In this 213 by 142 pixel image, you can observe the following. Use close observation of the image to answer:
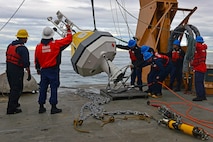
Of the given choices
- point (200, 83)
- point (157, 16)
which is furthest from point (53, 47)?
point (157, 16)

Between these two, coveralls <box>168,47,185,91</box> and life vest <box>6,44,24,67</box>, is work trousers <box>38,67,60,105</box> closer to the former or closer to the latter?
life vest <box>6,44,24,67</box>

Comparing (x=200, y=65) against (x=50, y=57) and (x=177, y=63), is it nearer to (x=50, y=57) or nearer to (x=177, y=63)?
(x=177, y=63)

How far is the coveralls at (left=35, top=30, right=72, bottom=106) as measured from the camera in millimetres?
4680

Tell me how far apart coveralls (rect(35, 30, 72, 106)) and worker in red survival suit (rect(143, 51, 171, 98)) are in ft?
7.63

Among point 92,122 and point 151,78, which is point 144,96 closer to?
point 151,78

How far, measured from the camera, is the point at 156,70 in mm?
6531

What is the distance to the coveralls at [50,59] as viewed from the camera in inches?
184

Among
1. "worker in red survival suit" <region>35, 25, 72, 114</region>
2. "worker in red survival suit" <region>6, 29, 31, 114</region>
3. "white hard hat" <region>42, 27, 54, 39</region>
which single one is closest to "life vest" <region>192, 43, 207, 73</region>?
"worker in red survival suit" <region>35, 25, 72, 114</region>

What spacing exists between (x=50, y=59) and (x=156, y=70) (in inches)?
112

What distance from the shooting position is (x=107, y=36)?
614 centimetres

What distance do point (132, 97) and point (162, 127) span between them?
215 cm

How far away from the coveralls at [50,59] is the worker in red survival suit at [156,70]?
7.63 feet

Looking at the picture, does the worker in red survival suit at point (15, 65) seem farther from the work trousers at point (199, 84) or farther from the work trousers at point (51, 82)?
the work trousers at point (199, 84)

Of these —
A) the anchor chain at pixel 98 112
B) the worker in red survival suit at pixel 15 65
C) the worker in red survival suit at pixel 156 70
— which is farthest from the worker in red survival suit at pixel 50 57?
the worker in red survival suit at pixel 156 70
